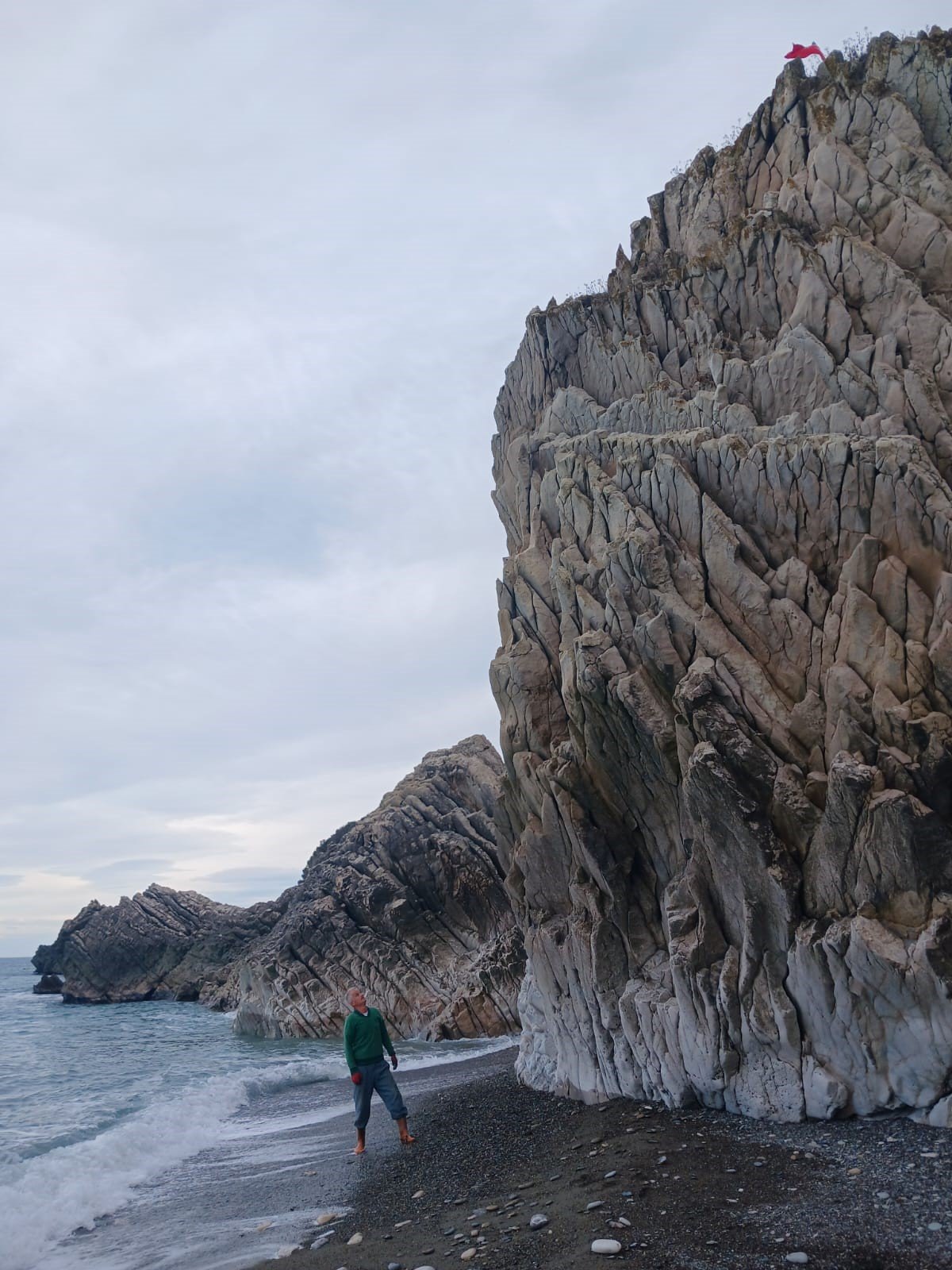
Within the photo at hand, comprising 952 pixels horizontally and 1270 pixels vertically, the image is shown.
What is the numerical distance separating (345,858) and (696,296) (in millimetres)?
42900

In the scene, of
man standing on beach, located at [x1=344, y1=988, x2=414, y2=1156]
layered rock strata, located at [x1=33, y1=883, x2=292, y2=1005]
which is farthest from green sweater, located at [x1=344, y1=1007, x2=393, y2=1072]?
layered rock strata, located at [x1=33, y1=883, x2=292, y2=1005]

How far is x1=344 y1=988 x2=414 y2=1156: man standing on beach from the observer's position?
17.1 meters

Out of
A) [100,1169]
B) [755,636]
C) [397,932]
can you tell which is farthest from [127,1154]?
[397,932]

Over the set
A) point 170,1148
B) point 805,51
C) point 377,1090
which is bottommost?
point 170,1148

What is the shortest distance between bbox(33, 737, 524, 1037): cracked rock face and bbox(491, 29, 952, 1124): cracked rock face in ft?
75.4

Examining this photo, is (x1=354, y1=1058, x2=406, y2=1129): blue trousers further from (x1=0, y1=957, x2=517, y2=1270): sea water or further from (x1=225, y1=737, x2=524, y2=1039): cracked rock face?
(x1=225, y1=737, x2=524, y2=1039): cracked rock face

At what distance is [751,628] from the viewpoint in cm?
1778

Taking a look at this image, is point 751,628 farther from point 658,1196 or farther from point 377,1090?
point 377,1090

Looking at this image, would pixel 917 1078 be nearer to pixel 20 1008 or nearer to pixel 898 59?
pixel 898 59

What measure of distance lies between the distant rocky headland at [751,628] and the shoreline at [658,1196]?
4.12 feet

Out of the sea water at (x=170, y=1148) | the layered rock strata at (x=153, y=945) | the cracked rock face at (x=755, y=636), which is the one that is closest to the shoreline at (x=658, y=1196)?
the cracked rock face at (x=755, y=636)

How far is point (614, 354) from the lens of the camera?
87.0ft

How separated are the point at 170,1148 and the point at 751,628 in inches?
780

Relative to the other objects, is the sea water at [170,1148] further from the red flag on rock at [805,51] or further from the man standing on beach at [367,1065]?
the red flag on rock at [805,51]
